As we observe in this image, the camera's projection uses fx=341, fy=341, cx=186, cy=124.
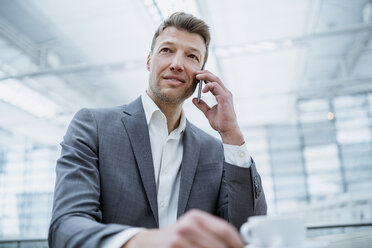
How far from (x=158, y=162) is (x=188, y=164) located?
0.37ft

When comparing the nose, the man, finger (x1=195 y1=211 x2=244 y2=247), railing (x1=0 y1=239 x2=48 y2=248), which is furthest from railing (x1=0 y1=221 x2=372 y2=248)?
finger (x1=195 y1=211 x2=244 y2=247)

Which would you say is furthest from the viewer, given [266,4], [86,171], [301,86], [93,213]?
[301,86]

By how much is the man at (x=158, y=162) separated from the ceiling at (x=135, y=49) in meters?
3.36

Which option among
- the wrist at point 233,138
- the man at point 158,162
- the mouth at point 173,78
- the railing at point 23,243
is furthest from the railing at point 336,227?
the railing at point 23,243

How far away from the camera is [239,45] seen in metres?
7.34

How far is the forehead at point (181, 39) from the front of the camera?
1399 mm

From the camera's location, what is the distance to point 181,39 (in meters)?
1.42

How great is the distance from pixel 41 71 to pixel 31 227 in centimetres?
626

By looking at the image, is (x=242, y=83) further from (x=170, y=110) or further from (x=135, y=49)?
(x=170, y=110)

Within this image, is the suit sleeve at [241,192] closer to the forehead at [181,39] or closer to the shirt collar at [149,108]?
the shirt collar at [149,108]

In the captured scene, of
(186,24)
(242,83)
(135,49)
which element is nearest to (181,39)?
(186,24)

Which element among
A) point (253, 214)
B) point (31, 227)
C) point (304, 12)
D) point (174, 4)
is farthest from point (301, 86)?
point (253, 214)

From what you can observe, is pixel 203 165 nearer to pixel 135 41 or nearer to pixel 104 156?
pixel 104 156

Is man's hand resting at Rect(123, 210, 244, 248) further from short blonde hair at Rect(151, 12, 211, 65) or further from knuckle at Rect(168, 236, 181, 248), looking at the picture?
short blonde hair at Rect(151, 12, 211, 65)
